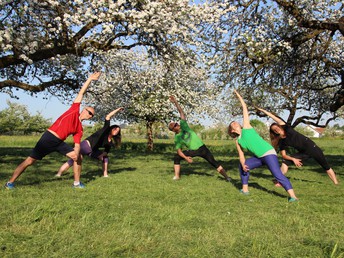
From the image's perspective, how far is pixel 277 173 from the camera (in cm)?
→ 711

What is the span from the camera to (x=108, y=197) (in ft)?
24.0

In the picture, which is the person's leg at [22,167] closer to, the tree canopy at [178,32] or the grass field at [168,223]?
the grass field at [168,223]

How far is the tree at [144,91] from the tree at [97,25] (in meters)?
3.50

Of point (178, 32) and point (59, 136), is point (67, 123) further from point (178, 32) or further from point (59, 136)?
point (178, 32)

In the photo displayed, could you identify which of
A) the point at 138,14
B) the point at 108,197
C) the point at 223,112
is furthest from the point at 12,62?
the point at 223,112

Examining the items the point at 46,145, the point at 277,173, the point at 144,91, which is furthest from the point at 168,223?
the point at 144,91

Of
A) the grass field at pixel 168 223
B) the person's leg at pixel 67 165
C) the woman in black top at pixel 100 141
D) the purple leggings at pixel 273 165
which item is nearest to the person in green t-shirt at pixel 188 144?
the woman in black top at pixel 100 141

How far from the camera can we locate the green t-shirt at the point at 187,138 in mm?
10438

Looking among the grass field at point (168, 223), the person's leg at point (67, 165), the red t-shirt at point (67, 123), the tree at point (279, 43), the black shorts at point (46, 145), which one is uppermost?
the tree at point (279, 43)

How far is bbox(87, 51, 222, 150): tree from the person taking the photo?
1847 cm

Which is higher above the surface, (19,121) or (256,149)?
(256,149)

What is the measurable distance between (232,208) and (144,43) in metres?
7.10

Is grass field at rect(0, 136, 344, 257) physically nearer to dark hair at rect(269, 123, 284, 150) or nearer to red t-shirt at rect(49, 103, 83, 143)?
red t-shirt at rect(49, 103, 83, 143)

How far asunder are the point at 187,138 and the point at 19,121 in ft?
170
